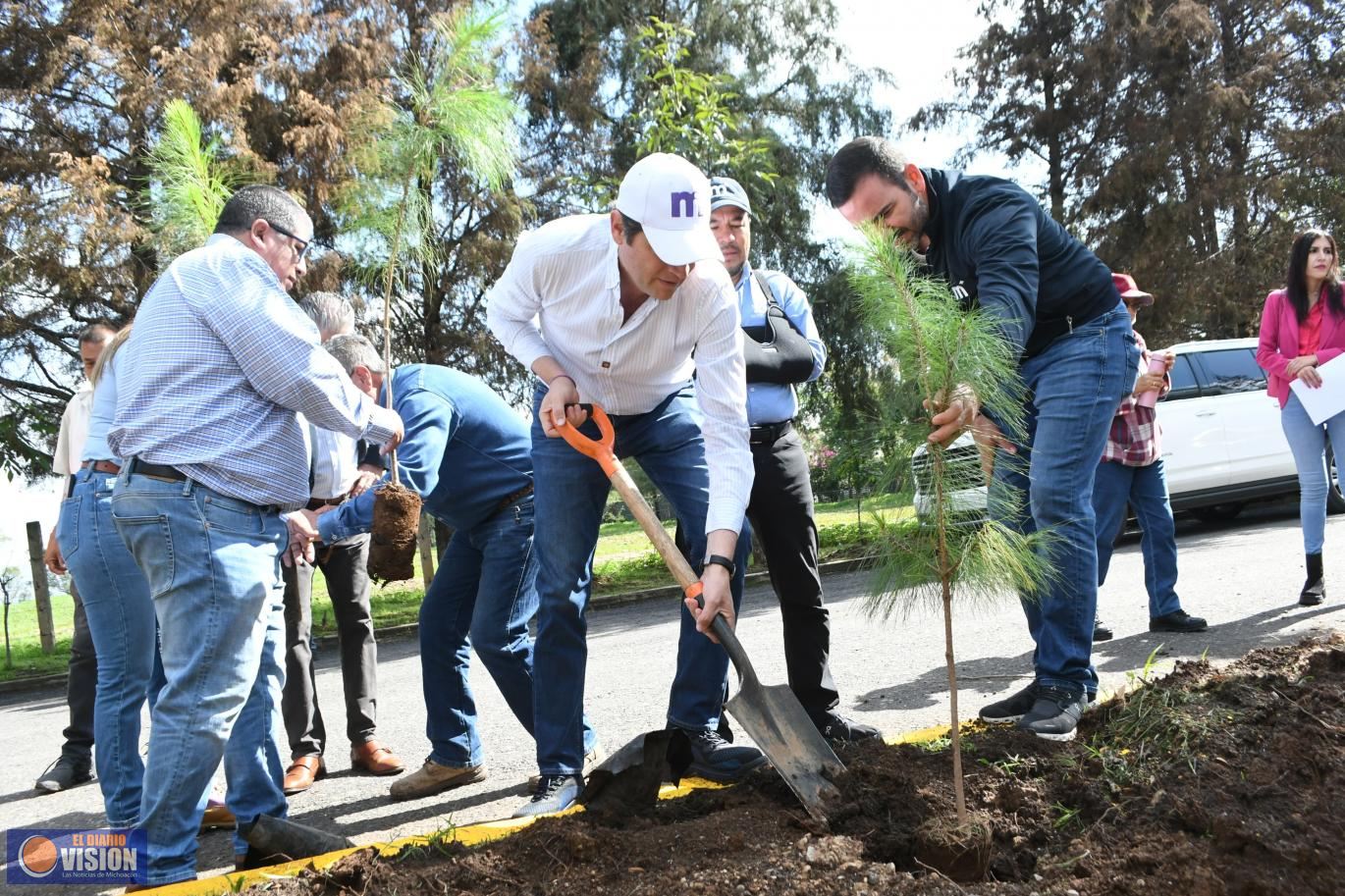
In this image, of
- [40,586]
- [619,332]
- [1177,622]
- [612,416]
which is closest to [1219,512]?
[1177,622]

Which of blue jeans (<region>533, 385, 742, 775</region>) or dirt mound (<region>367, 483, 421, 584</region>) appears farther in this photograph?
dirt mound (<region>367, 483, 421, 584</region>)

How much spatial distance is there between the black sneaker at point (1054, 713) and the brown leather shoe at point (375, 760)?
265 centimetres

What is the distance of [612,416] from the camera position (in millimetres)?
3451

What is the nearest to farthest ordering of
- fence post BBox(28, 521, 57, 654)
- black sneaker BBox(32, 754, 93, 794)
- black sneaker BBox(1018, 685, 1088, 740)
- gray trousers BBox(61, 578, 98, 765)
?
black sneaker BBox(1018, 685, 1088, 740) < black sneaker BBox(32, 754, 93, 794) < gray trousers BBox(61, 578, 98, 765) < fence post BBox(28, 521, 57, 654)

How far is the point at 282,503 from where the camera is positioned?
3.01m

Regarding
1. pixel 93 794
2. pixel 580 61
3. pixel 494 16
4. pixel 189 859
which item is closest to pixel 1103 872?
pixel 189 859

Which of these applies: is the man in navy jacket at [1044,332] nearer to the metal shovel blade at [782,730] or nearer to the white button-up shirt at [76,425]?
the metal shovel blade at [782,730]

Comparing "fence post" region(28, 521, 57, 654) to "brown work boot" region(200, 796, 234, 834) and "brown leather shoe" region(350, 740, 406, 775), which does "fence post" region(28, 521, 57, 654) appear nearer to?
"brown leather shoe" region(350, 740, 406, 775)

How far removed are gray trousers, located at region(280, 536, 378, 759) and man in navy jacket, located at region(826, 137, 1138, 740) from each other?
8.55ft

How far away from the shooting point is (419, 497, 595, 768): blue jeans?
3.80 metres

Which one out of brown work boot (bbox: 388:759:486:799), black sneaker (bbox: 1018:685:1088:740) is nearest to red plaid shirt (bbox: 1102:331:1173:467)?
black sneaker (bbox: 1018:685:1088:740)

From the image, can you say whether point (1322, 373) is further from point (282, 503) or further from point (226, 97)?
point (226, 97)

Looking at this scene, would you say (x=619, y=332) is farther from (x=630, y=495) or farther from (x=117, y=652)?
(x=117, y=652)

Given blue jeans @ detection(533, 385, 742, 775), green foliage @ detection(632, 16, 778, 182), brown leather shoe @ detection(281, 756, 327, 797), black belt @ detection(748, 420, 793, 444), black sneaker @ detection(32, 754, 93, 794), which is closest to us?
blue jeans @ detection(533, 385, 742, 775)
